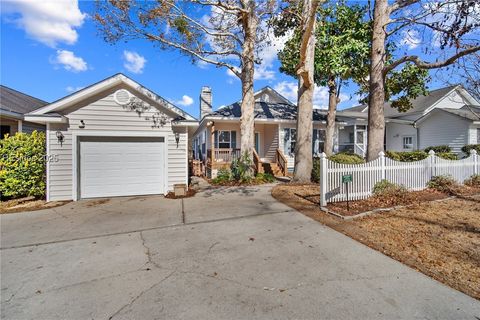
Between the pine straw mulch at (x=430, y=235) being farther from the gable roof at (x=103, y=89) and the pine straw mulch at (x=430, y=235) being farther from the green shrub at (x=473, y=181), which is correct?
the gable roof at (x=103, y=89)

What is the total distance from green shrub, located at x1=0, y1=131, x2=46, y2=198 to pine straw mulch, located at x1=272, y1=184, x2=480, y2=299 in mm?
8587

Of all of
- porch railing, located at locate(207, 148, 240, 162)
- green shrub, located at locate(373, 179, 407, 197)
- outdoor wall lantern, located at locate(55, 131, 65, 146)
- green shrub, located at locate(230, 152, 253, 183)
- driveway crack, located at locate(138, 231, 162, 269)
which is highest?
outdoor wall lantern, located at locate(55, 131, 65, 146)

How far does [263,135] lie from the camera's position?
1634 cm

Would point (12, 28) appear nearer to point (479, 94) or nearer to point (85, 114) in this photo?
point (85, 114)

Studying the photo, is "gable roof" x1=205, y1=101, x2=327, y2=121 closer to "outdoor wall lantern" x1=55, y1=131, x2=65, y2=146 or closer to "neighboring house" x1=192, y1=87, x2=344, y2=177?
"neighboring house" x1=192, y1=87, x2=344, y2=177

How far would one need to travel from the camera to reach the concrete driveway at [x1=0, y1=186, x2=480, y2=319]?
97.1 inches

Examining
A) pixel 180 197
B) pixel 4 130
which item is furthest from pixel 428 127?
pixel 4 130

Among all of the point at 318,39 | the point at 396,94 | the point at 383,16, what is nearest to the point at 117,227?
the point at 383,16

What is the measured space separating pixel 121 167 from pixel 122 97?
2543mm

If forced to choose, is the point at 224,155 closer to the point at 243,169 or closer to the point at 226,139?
the point at 226,139

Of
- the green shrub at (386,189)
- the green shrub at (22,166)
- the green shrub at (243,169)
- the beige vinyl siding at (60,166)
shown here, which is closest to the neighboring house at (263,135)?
the green shrub at (243,169)

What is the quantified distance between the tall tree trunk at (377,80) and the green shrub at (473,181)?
4.07m

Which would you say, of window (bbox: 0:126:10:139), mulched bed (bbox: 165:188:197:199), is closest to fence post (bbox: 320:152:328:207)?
mulched bed (bbox: 165:188:197:199)

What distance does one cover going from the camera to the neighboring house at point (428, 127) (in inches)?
627
